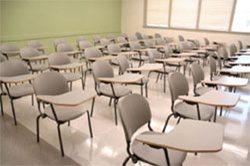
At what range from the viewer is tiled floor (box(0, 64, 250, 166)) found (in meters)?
2.52

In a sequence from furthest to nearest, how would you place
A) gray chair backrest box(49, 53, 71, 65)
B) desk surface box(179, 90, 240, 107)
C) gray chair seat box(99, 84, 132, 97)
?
gray chair backrest box(49, 53, 71, 65), gray chair seat box(99, 84, 132, 97), desk surface box(179, 90, 240, 107)

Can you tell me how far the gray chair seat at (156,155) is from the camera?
175 cm

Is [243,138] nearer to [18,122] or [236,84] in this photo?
[236,84]

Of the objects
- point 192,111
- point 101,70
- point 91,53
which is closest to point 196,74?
point 192,111

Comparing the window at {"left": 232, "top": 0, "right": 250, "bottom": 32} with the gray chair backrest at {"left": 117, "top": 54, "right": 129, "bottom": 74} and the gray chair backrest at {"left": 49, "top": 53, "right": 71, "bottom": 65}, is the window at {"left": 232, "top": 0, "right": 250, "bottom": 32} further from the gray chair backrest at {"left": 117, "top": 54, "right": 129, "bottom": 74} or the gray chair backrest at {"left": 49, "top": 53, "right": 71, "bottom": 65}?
the gray chair backrest at {"left": 49, "top": 53, "right": 71, "bottom": 65}

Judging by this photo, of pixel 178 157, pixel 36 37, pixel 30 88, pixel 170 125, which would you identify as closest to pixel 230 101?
pixel 178 157

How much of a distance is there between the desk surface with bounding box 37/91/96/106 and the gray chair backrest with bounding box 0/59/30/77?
1.18m

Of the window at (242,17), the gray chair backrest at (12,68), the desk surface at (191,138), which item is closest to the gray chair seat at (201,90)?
the desk surface at (191,138)

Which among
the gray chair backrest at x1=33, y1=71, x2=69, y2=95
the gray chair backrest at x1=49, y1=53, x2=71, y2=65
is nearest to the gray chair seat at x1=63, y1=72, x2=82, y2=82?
the gray chair backrest at x1=49, y1=53, x2=71, y2=65

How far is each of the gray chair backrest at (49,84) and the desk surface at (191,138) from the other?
56.7 inches

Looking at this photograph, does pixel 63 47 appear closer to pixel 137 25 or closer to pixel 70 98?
pixel 70 98

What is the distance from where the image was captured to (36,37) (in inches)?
279

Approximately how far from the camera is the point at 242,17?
7.68 metres

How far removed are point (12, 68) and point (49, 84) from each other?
107 cm
